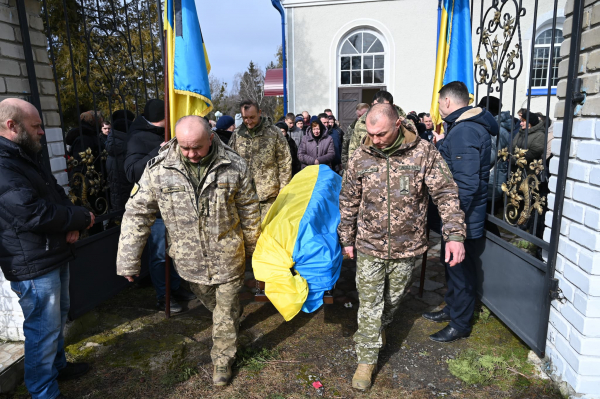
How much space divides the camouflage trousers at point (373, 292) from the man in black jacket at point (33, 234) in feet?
5.84

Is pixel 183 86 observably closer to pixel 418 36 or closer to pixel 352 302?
pixel 352 302

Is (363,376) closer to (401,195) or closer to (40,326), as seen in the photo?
(401,195)

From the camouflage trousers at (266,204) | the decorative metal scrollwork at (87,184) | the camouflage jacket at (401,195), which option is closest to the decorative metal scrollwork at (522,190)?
the camouflage jacket at (401,195)

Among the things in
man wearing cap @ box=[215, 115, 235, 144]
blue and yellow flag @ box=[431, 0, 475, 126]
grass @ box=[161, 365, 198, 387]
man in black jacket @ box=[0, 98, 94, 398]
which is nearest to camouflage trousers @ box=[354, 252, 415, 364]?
grass @ box=[161, 365, 198, 387]

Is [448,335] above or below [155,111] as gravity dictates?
below

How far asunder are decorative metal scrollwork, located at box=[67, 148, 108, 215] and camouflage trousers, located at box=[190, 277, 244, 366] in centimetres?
145

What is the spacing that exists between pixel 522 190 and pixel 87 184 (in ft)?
11.4

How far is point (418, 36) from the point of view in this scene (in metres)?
11.9

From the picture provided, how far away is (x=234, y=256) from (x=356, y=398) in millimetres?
1169

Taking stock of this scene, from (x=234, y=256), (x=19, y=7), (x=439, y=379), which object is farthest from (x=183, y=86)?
(x=439, y=379)

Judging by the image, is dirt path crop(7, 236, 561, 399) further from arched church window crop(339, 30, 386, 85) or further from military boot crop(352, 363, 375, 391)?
arched church window crop(339, 30, 386, 85)

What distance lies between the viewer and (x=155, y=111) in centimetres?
353

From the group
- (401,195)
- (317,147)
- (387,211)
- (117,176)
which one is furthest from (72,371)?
(317,147)

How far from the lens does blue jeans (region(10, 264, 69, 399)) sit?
2258 millimetres
